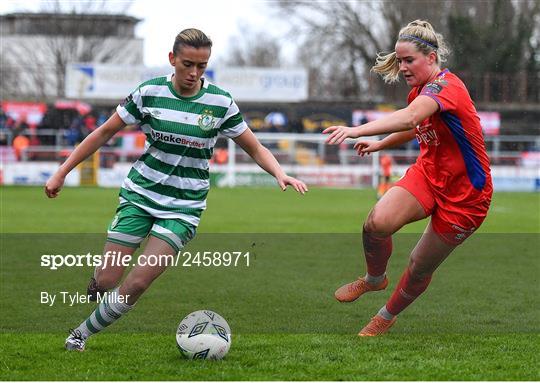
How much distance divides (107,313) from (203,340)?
62 cm

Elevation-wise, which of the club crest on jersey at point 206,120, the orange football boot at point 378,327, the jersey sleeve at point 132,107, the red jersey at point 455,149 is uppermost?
the jersey sleeve at point 132,107

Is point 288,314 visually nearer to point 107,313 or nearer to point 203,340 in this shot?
point 203,340

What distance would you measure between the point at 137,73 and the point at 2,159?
322 inches

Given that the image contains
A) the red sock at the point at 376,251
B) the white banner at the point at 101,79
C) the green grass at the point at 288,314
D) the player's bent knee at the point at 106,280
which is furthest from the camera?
the white banner at the point at 101,79

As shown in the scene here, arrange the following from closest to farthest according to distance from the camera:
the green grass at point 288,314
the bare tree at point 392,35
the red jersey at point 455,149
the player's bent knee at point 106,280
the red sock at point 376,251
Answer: the green grass at point 288,314
the player's bent knee at point 106,280
the red jersey at point 455,149
the red sock at point 376,251
the bare tree at point 392,35

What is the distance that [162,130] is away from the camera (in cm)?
597

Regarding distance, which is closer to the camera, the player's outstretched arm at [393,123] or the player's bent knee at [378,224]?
the player's outstretched arm at [393,123]

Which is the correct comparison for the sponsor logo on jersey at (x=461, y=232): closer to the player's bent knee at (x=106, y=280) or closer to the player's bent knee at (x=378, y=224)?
the player's bent knee at (x=378, y=224)

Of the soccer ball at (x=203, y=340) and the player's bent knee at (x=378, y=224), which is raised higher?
the player's bent knee at (x=378, y=224)

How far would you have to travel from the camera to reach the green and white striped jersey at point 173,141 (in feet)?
19.6

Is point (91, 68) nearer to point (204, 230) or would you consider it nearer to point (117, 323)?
point (204, 230)

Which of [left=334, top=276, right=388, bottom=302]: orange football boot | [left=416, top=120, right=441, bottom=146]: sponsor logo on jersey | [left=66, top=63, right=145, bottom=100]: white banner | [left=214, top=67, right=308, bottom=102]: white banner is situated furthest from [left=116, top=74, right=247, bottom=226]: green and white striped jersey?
[left=214, top=67, right=308, bottom=102]: white banner

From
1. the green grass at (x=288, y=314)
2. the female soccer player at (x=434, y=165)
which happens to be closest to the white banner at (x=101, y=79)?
the green grass at (x=288, y=314)

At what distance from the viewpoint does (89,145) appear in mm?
6016
